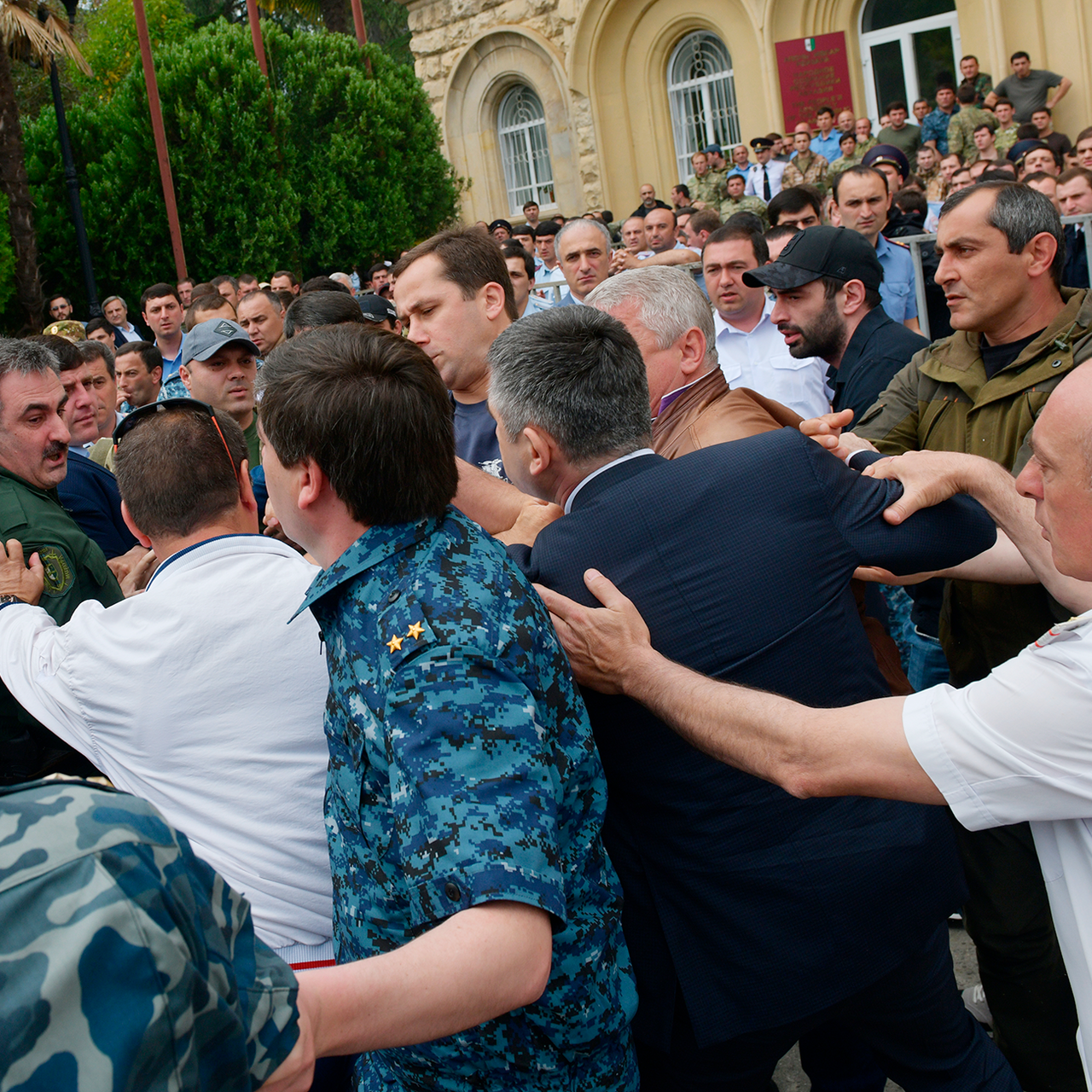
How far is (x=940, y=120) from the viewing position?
1499 cm

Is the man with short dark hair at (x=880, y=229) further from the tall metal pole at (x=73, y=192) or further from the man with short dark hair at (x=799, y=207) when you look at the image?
the tall metal pole at (x=73, y=192)

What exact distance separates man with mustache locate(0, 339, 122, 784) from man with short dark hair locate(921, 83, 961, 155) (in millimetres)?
14101

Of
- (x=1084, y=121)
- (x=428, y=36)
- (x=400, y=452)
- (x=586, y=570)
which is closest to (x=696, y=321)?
(x=586, y=570)

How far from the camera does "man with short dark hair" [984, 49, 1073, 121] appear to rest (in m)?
14.9

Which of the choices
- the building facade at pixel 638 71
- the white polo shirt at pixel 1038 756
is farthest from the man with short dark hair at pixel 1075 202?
the building facade at pixel 638 71

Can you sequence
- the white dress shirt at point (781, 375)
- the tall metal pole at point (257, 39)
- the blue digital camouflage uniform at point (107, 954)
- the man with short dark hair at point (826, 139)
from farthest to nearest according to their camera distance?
the tall metal pole at point (257, 39), the man with short dark hair at point (826, 139), the white dress shirt at point (781, 375), the blue digital camouflage uniform at point (107, 954)

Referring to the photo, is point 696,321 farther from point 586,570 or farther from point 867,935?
point 867,935

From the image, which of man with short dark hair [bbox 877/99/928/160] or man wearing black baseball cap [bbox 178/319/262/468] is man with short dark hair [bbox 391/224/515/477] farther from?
man with short dark hair [bbox 877/99/928/160]

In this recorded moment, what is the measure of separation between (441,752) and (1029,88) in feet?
54.9

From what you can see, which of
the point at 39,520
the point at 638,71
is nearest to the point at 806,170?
the point at 638,71

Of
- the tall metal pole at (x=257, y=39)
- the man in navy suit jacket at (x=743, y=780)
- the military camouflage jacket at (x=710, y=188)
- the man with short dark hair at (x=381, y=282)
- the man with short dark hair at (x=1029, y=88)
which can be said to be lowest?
the man in navy suit jacket at (x=743, y=780)

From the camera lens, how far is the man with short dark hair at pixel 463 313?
150 inches

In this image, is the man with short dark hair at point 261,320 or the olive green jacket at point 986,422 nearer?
the olive green jacket at point 986,422

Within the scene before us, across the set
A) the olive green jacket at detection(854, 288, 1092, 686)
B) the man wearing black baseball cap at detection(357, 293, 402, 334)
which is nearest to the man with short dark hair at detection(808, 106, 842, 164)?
the man wearing black baseball cap at detection(357, 293, 402, 334)
